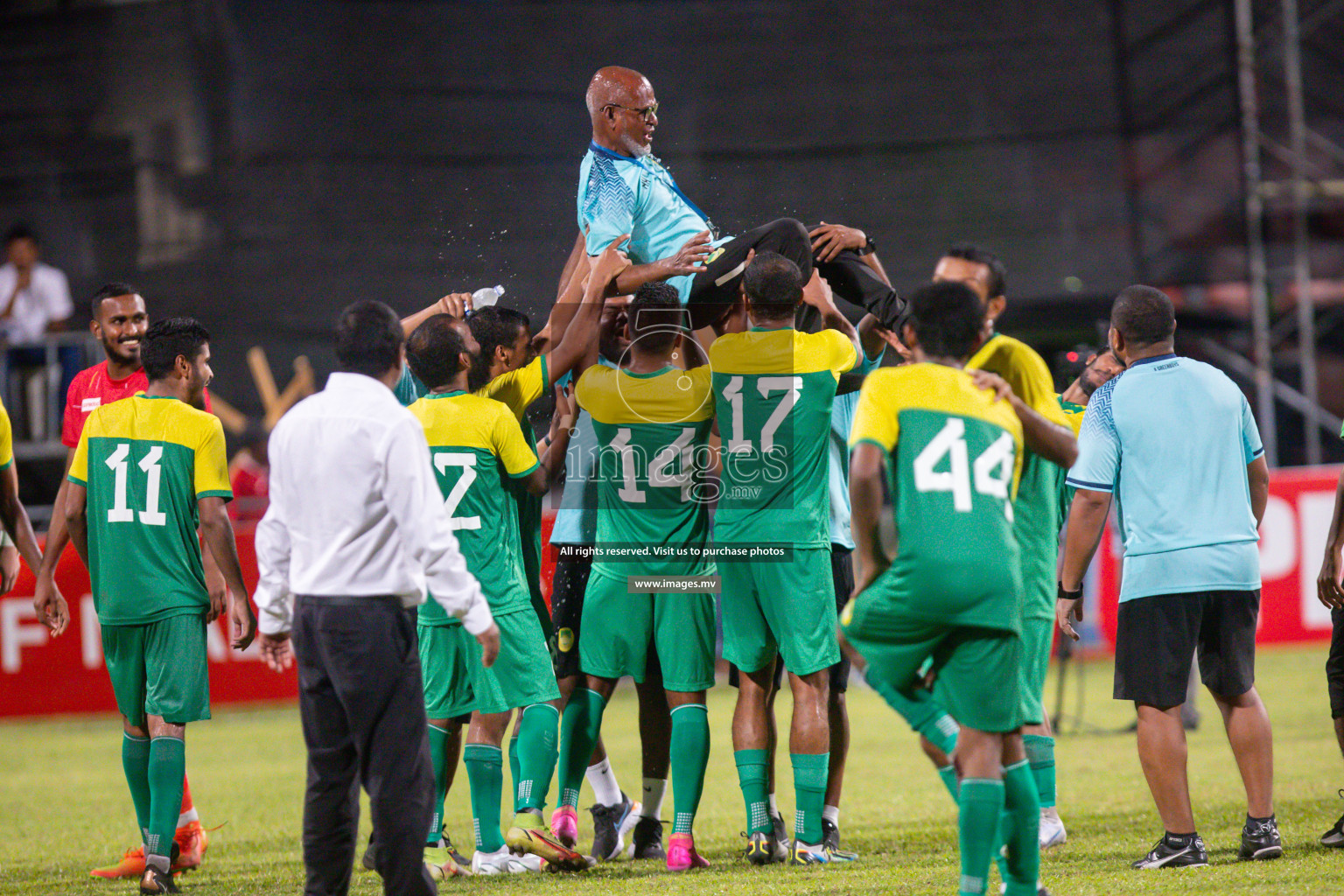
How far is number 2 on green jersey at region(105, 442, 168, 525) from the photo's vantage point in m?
5.70

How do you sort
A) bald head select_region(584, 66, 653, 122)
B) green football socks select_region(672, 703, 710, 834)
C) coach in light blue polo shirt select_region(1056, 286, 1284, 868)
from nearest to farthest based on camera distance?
coach in light blue polo shirt select_region(1056, 286, 1284, 868)
green football socks select_region(672, 703, 710, 834)
bald head select_region(584, 66, 653, 122)

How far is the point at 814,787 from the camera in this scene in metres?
5.66

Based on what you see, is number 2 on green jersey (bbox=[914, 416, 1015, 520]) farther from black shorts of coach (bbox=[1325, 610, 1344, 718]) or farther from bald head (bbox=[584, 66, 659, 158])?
bald head (bbox=[584, 66, 659, 158])

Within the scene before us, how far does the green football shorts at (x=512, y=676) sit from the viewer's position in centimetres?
559

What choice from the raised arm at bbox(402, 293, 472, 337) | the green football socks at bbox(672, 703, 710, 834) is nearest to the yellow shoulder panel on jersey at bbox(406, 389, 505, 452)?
the raised arm at bbox(402, 293, 472, 337)

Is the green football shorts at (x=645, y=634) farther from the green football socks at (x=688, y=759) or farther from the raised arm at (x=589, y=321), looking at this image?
the raised arm at (x=589, y=321)

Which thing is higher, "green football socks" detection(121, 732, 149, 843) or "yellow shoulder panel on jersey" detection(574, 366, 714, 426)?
"yellow shoulder panel on jersey" detection(574, 366, 714, 426)

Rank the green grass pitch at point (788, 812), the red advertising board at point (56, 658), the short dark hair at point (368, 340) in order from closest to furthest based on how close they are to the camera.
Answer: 1. the short dark hair at point (368, 340)
2. the green grass pitch at point (788, 812)
3. the red advertising board at point (56, 658)

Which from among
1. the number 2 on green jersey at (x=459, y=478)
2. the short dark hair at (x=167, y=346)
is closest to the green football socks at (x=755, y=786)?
the number 2 on green jersey at (x=459, y=478)

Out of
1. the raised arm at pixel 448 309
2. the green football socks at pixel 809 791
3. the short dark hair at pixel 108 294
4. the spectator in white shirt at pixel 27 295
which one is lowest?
the green football socks at pixel 809 791

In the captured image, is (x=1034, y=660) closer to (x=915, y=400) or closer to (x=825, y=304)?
(x=915, y=400)

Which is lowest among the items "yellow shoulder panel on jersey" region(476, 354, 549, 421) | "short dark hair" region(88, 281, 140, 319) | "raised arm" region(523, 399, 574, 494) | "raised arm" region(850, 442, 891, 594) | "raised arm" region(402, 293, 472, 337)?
"raised arm" region(850, 442, 891, 594)

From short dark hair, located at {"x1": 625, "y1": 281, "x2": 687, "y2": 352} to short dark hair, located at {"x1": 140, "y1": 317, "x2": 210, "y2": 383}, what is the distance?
185 centimetres

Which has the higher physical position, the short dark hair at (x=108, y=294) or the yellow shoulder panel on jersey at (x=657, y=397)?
the short dark hair at (x=108, y=294)
